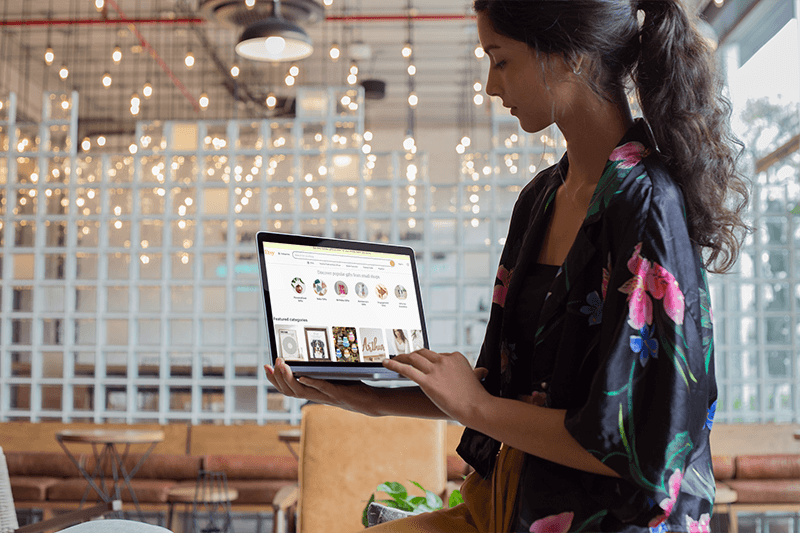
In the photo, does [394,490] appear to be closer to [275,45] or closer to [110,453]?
[275,45]

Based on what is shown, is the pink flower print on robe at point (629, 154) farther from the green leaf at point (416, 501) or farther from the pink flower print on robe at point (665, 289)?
the green leaf at point (416, 501)

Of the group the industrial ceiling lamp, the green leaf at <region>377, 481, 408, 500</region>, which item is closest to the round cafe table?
the industrial ceiling lamp

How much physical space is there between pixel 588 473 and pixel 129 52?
9.04 metres

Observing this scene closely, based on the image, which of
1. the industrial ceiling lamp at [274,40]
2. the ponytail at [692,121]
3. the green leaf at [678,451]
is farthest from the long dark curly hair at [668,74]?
the industrial ceiling lamp at [274,40]

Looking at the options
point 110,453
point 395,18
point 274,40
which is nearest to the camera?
point 274,40

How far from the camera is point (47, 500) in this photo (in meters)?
5.07

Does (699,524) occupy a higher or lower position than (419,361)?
lower

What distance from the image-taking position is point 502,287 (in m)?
0.96

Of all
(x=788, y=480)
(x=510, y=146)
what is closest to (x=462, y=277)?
(x=510, y=146)

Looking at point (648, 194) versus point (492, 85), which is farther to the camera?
point (492, 85)

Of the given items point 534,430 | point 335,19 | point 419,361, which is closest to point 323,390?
point 419,361

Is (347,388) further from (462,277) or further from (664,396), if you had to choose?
(462,277)

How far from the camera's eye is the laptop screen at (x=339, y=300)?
Result: 3.33 ft

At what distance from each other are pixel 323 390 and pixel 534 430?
1.11 ft
